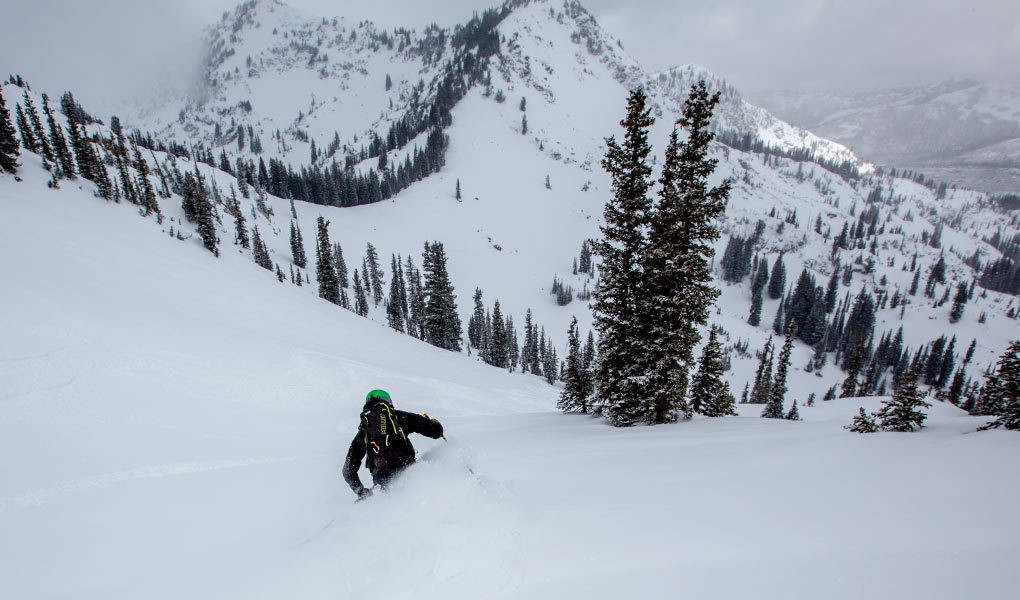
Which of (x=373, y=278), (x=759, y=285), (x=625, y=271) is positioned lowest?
(x=625, y=271)

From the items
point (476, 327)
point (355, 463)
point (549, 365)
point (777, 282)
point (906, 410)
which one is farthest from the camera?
point (777, 282)

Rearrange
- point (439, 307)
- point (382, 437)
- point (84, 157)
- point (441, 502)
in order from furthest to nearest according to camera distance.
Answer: point (439, 307), point (84, 157), point (382, 437), point (441, 502)

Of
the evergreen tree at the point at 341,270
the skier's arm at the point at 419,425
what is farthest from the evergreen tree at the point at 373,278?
the skier's arm at the point at 419,425

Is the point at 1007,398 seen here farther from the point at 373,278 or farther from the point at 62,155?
the point at 373,278

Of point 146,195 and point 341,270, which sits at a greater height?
point 146,195

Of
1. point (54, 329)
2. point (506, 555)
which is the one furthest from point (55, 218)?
point (506, 555)

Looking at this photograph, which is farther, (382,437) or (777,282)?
(777,282)

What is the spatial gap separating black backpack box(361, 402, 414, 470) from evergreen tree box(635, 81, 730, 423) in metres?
9.07

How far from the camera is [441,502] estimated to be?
5.05m

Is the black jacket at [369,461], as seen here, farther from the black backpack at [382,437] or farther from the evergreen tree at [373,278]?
the evergreen tree at [373,278]

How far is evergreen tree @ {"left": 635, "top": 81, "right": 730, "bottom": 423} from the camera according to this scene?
12156 mm

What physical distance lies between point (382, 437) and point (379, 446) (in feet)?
0.48

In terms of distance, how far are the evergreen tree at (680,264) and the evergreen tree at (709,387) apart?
34.1 feet

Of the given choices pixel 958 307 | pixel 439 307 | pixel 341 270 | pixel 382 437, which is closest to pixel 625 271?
pixel 382 437
